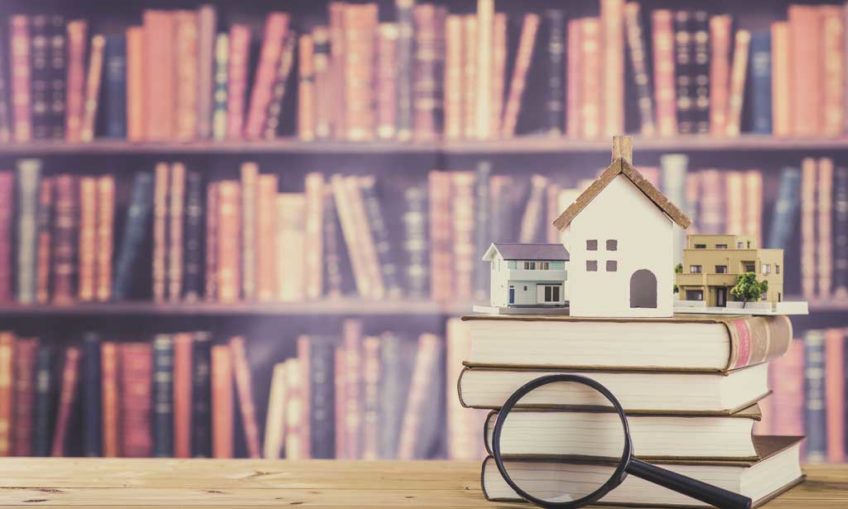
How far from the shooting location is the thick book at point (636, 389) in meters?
0.85

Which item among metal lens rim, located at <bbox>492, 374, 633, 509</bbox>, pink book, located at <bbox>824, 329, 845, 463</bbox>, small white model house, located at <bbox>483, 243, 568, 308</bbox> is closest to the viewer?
metal lens rim, located at <bbox>492, 374, 633, 509</bbox>

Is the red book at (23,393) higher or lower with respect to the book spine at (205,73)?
lower

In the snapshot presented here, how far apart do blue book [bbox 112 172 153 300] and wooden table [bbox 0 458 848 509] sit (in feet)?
4.63

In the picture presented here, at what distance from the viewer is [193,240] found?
250 centimetres

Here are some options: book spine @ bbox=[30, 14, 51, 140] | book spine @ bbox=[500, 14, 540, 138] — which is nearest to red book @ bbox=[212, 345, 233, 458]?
book spine @ bbox=[30, 14, 51, 140]

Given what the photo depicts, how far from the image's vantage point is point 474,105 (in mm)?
2494

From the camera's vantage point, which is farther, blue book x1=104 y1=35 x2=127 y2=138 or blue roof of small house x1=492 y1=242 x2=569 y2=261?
blue book x1=104 y1=35 x2=127 y2=138

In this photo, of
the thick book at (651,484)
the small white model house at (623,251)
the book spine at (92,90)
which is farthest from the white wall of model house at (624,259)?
the book spine at (92,90)

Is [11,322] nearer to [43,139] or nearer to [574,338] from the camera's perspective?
[43,139]

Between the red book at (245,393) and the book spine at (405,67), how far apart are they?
617mm

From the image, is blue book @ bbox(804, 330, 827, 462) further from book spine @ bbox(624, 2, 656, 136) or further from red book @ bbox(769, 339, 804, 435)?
book spine @ bbox(624, 2, 656, 136)

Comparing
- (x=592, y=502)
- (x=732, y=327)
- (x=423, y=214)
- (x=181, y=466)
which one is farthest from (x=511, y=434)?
(x=423, y=214)

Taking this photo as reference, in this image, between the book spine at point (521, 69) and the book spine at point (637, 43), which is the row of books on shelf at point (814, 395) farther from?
the book spine at point (521, 69)

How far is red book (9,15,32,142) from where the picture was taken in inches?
99.7
